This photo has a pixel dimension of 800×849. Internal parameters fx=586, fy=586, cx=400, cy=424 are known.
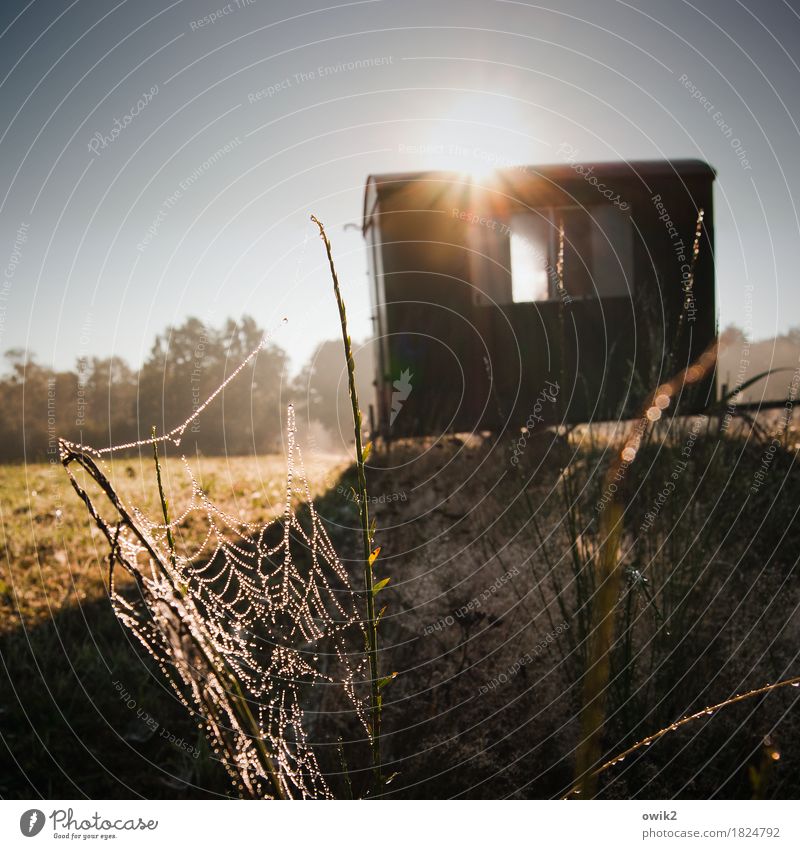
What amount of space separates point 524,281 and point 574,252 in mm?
635

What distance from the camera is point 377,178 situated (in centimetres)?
509

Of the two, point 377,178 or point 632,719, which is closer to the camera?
point 632,719

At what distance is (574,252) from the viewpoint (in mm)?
5461

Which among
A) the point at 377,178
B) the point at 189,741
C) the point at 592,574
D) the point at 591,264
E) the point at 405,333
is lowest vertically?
the point at 189,741

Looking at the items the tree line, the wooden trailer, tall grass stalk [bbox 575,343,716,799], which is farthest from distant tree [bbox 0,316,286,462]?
tall grass stalk [bbox 575,343,716,799]

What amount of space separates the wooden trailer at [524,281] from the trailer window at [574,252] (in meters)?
0.01

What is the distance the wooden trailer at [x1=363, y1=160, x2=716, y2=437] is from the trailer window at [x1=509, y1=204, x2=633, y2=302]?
0.04ft

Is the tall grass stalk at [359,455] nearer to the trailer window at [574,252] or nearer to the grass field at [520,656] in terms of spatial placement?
the grass field at [520,656]

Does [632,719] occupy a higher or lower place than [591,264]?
lower

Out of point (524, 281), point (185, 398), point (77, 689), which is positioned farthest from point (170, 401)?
point (77, 689)

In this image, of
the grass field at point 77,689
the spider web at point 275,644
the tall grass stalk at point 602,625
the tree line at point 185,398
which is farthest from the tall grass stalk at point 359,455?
the tree line at point 185,398
